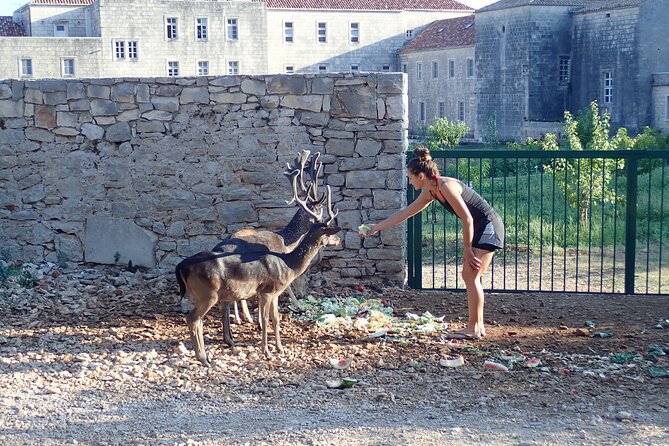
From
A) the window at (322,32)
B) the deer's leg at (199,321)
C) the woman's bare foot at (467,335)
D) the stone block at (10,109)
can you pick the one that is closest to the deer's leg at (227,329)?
the deer's leg at (199,321)

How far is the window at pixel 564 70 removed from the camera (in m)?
51.2

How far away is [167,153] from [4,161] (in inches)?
81.2

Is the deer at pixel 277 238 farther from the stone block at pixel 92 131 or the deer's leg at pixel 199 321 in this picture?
the stone block at pixel 92 131

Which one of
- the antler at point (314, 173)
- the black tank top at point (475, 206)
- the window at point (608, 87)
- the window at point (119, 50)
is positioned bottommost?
the black tank top at point (475, 206)

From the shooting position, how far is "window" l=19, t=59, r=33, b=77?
55000 millimetres

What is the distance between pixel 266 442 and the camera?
18.2 feet

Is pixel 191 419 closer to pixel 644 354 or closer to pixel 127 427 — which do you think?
pixel 127 427

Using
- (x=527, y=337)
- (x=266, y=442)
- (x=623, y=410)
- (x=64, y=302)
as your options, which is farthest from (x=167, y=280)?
(x=623, y=410)

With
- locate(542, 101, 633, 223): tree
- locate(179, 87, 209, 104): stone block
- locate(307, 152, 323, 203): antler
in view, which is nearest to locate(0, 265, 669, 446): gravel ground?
locate(307, 152, 323, 203): antler

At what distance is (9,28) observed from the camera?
205 ft

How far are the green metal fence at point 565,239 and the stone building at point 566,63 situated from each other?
2738cm

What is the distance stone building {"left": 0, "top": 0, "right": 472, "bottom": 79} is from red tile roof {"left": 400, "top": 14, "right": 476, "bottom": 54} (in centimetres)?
281

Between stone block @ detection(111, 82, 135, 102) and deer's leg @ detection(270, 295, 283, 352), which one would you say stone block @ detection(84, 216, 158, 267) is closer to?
stone block @ detection(111, 82, 135, 102)

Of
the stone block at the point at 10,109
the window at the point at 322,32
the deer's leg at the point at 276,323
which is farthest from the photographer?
the window at the point at 322,32
